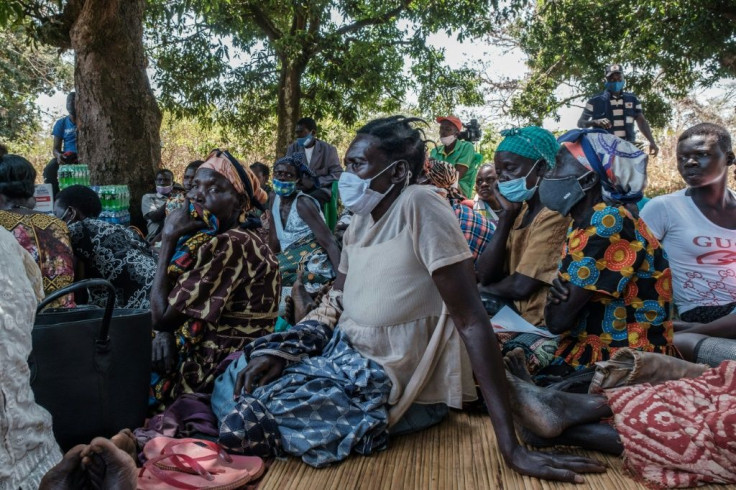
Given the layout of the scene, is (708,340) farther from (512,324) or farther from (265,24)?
(265,24)

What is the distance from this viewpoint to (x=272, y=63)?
1209cm

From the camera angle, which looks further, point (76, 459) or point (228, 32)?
point (228, 32)

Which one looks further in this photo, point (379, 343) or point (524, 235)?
point (524, 235)

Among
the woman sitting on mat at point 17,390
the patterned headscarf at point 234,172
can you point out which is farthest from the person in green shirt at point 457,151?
the woman sitting on mat at point 17,390

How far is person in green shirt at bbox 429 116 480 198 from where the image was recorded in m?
7.38

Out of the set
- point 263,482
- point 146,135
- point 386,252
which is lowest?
point 263,482

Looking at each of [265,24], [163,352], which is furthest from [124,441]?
[265,24]

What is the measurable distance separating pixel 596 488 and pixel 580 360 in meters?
0.75

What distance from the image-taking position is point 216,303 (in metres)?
3.00

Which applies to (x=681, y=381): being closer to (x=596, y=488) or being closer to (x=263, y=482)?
(x=596, y=488)

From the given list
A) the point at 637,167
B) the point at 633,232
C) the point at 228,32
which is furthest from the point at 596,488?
the point at 228,32

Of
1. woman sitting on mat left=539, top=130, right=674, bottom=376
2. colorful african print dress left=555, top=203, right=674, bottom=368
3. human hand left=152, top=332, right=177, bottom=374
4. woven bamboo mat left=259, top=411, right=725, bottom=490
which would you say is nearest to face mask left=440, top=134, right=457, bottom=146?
woman sitting on mat left=539, top=130, right=674, bottom=376

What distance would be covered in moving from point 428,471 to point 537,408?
483mm

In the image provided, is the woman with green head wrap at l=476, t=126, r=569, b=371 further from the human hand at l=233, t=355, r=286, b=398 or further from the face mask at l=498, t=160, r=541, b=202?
the human hand at l=233, t=355, r=286, b=398
